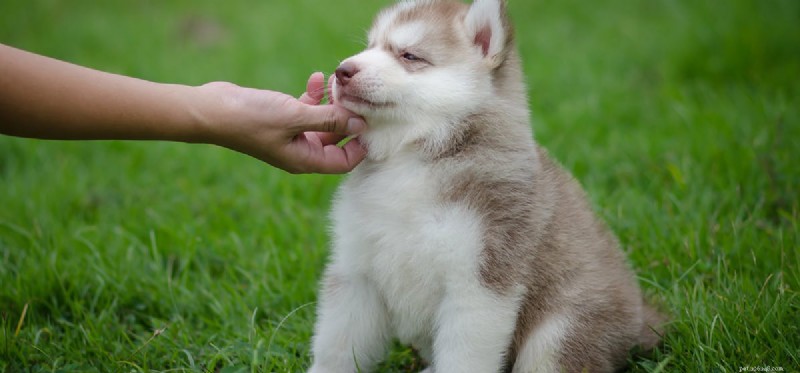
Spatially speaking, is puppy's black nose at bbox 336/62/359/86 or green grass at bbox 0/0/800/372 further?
green grass at bbox 0/0/800/372

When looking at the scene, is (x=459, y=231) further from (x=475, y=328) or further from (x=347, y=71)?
(x=347, y=71)

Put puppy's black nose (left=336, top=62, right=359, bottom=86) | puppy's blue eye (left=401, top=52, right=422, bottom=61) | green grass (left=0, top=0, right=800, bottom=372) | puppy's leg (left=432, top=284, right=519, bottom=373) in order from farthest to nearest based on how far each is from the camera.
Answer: green grass (left=0, top=0, right=800, bottom=372)
puppy's blue eye (left=401, top=52, right=422, bottom=61)
puppy's black nose (left=336, top=62, right=359, bottom=86)
puppy's leg (left=432, top=284, right=519, bottom=373)

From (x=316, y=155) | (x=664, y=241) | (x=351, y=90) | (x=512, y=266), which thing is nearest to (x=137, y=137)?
(x=316, y=155)

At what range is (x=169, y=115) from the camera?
8.91ft

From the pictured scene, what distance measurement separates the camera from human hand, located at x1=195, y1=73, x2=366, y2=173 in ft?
8.89

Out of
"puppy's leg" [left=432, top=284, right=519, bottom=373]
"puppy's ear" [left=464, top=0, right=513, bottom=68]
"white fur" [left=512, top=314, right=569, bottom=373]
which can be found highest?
"puppy's ear" [left=464, top=0, right=513, bottom=68]

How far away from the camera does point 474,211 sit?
2.54 meters

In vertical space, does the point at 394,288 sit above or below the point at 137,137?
below

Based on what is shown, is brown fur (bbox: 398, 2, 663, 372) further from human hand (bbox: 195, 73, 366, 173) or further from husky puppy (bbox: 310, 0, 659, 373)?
human hand (bbox: 195, 73, 366, 173)

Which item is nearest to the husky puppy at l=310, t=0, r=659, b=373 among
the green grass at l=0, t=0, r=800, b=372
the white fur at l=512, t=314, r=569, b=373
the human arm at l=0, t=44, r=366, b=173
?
the white fur at l=512, t=314, r=569, b=373

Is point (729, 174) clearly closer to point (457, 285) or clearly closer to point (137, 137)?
point (457, 285)

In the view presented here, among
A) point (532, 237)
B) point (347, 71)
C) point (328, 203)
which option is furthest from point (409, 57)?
point (328, 203)

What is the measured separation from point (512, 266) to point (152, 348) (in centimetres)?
161

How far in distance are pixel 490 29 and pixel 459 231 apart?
792 millimetres
